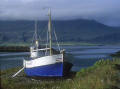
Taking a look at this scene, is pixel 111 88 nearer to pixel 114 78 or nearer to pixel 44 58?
pixel 114 78

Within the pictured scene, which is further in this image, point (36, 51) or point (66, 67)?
point (36, 51)

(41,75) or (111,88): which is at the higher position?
(111,88)

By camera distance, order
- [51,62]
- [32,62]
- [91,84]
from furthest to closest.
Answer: [32,62] → [51,62] → [91,84]

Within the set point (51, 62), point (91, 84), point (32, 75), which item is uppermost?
point (91, 84)

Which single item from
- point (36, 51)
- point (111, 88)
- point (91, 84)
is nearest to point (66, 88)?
point (91, 84)

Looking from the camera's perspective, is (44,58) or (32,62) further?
(32,62)

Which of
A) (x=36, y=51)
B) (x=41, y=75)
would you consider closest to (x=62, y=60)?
(x=41, y=75)

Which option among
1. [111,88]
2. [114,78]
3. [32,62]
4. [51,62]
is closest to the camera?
[111,88]

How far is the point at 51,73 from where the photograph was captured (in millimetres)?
31406

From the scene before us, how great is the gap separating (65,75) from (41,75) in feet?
9.96

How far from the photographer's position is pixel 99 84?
1224 cm

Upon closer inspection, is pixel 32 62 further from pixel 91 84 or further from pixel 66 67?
pixel 91 84

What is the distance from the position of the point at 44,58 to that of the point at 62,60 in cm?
225

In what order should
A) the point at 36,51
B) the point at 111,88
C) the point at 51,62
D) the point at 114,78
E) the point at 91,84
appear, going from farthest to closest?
the point at 36,51 < the point at 51,62 < the point at 114,78 < the point at 91,84 < the point at 111,88
